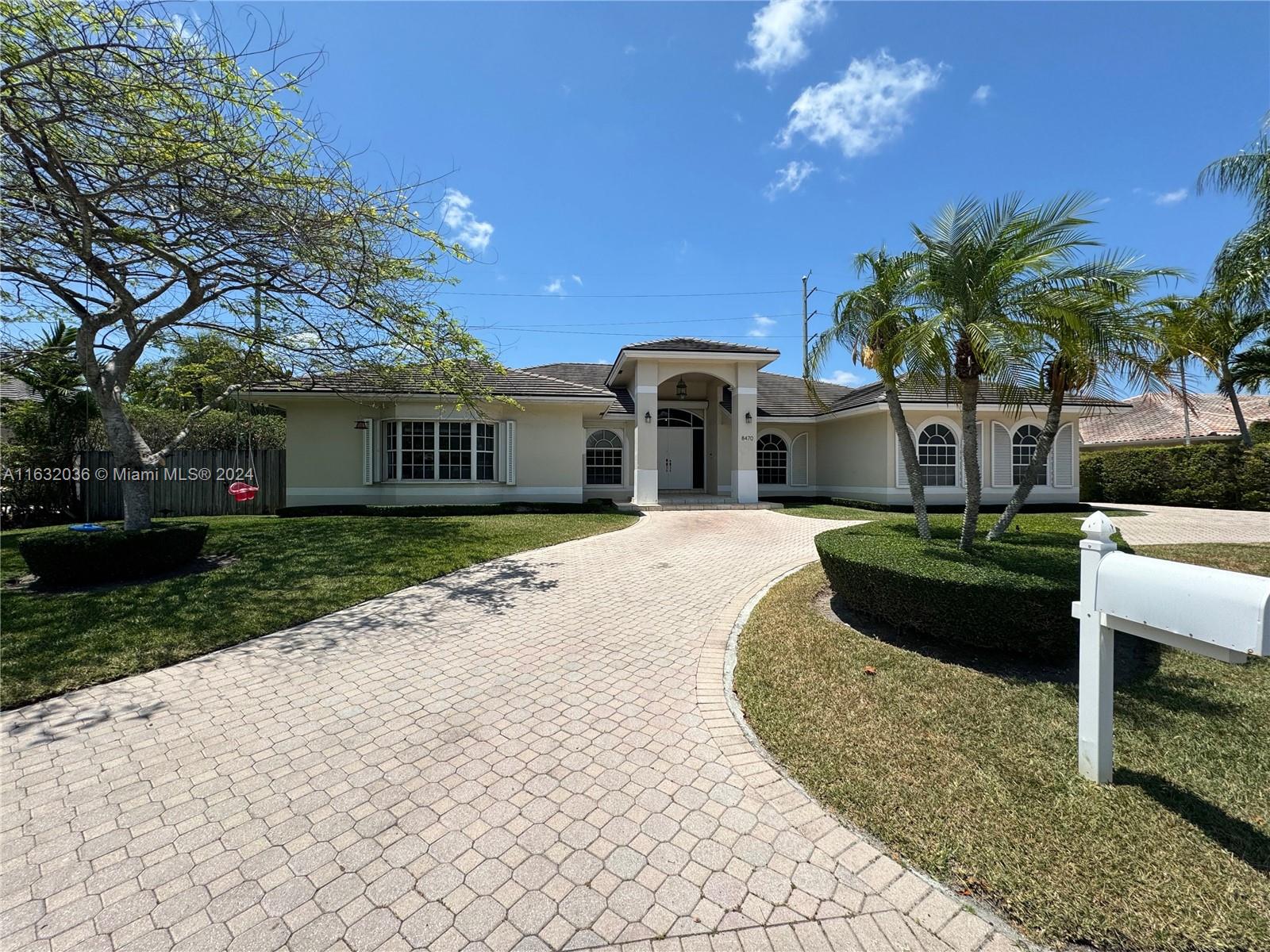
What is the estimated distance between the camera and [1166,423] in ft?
88.5

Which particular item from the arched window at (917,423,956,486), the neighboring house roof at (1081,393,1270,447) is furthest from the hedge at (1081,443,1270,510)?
the arched window at (917,423,956,486)

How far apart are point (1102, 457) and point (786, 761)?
24.9 metres

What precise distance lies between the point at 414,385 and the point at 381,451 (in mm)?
2863

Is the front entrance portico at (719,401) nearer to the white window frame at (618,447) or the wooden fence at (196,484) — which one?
the white window frame at (618,447)

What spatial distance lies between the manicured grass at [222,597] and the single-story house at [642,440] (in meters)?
4.11

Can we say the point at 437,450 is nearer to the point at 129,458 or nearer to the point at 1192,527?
the point at 129,458

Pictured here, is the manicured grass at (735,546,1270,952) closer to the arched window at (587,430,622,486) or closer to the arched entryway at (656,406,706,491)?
the arched window at (587,430,622,486)

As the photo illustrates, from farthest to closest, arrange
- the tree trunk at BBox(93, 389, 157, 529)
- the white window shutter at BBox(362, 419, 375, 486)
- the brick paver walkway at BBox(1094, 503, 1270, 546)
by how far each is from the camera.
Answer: the white window shutter at BBox(362, 419, 375, 486) → the brick paver walkway at BBox(1094, 503, 1270, 546) → the tree trunk at BBox(93, 389, 157, 529)

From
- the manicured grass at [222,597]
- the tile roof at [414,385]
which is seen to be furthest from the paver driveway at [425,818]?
the tile roof at [414,385]

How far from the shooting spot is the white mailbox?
2201 mm

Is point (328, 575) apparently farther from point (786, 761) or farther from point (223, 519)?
point (223, 519)

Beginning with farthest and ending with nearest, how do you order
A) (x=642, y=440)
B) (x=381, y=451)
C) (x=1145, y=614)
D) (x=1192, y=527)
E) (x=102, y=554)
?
(x=642, y=440) < (x=381, y=451) < (x=1192, y=527) < (x=102, y=554) < (x=1145, y=614)

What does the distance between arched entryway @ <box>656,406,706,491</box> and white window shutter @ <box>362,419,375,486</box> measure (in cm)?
1032

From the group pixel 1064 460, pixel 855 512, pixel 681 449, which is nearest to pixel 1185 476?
pixel 1064 460
